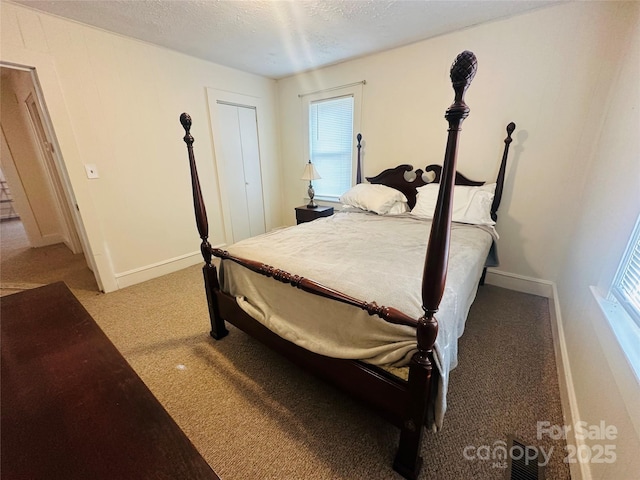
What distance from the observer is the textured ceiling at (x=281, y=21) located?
1.94 m

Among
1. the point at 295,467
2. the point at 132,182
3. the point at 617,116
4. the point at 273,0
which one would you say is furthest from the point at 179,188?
the point at 617,116

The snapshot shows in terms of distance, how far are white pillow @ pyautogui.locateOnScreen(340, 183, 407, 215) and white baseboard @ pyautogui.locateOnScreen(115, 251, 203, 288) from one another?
2102mm

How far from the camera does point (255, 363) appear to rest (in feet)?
5.59

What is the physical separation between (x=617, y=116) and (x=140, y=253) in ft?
14.0

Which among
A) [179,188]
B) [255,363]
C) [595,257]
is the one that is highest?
[179,188]

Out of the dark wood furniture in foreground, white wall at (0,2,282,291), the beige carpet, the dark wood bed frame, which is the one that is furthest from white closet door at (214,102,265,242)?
the dark wood furniture in foreground

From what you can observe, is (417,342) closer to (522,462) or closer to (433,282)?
(433,282)

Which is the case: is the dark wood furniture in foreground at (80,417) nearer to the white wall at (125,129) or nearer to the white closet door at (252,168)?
the white wall at (125,129)

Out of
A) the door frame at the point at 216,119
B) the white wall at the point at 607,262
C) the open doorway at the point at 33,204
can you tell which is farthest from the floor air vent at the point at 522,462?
the open doorway at the point at 33,204

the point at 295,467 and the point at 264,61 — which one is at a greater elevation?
the point at 264,61

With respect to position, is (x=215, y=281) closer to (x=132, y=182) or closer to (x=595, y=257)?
(x=132, y=182)

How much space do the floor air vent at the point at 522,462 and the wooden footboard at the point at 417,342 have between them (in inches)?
15.9

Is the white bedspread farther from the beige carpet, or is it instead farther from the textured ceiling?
the textured ceiling

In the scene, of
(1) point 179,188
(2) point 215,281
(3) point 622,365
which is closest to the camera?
(3) point 622,365
